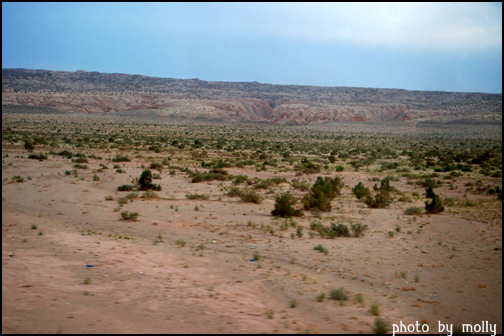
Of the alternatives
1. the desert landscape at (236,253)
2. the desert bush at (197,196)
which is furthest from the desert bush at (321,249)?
the desert bush at (197,196)

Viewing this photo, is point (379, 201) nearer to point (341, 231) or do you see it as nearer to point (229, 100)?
point (341, 231)

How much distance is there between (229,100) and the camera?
535 feet

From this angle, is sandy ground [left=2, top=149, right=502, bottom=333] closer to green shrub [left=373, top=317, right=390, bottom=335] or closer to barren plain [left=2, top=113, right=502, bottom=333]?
barren plain [left=2, top=113, right=502, bottom=333]

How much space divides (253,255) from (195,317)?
4484mm

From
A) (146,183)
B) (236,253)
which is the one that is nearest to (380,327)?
(236,253)

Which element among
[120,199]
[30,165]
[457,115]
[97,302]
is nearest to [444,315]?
[97,302]

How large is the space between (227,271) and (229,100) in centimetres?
15577

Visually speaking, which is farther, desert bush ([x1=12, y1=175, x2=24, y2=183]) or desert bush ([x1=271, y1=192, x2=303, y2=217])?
desert bush ([x1=12, y1=175, x2=24, y2=183])

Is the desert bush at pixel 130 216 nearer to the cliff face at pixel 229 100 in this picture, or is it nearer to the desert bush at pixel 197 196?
the desert bush at pixel 197 196

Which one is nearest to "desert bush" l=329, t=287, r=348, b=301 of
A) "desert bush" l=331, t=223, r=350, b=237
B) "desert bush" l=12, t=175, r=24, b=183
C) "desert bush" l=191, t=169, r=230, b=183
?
"desert bush" l=331, t=223, r=350, b=237

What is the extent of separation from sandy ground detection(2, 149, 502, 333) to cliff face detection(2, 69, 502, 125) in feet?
370

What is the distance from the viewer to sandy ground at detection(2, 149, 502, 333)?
7.18m

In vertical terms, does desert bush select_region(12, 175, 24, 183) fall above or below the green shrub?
above

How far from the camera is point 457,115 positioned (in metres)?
125
